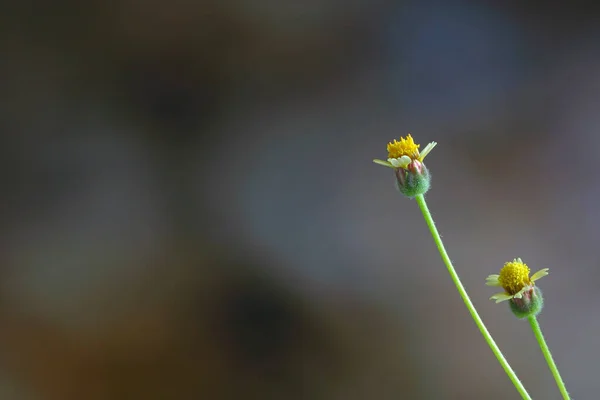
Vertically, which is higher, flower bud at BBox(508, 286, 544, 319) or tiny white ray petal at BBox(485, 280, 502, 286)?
flower bud at BBox(508, 286, 544, 319)

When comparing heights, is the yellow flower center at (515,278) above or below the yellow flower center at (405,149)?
below

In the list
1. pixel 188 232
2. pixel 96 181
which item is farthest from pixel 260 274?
pixel 96 181

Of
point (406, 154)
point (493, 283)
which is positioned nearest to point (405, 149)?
point (406, 154)

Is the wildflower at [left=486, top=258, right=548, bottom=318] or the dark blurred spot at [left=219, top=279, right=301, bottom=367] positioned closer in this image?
the wildflower at [left=486, top=258, right=548, bottom=318]

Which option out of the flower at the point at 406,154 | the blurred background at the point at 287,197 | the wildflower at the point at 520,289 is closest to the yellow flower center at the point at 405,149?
the flower at the point at 406,154

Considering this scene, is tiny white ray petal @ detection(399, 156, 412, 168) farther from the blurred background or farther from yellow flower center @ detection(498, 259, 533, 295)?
the blurred background

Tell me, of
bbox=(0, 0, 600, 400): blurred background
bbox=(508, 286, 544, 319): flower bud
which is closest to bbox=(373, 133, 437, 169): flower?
bbox=(508, 286, 544, 319): flower bud

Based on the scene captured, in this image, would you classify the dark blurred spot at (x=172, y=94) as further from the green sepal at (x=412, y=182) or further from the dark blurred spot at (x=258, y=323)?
the green sepal at (x=412, y=182)

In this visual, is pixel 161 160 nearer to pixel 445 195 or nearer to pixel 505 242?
pixel 445 195

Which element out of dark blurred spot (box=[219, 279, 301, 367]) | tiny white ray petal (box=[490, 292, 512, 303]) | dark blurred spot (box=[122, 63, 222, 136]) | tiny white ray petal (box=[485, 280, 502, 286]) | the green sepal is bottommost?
dark blurred spot (box=[219, 279, 301, 367])

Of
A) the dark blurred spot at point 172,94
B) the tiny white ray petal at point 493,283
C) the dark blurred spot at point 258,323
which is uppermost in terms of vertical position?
the tiny white ray petal at point 493,283
